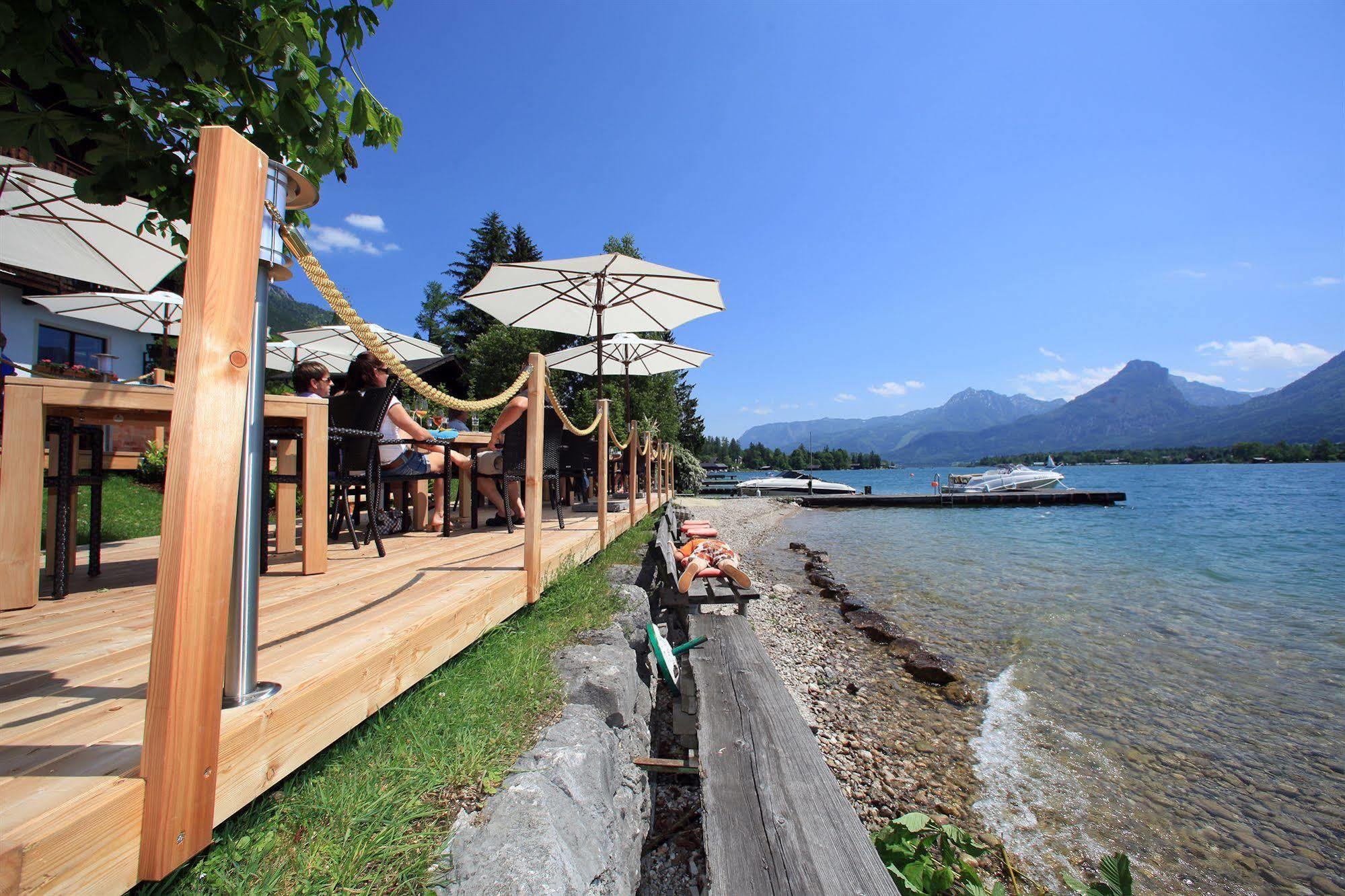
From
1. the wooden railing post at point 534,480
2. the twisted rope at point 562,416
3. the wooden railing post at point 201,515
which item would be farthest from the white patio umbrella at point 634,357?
the wooden railing post at point 201,515

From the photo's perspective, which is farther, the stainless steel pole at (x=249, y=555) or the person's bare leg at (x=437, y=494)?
the person's bare leg at (x=437, y=494)

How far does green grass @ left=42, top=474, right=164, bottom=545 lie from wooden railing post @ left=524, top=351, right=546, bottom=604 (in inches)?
133

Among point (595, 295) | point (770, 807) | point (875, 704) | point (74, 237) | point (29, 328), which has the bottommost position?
point (875, 704)

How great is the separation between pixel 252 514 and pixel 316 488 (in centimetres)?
208

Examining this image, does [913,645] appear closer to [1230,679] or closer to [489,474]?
[1230,679]

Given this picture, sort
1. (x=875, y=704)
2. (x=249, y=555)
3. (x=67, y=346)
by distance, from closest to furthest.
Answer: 1. (x=249, y=555)
2. (x=875, y=704)
3. (x=67, y=346)

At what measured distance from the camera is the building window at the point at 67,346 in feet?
46.2

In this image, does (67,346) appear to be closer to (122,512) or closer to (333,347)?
(333,347)

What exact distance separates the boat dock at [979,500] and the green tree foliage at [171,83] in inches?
1412

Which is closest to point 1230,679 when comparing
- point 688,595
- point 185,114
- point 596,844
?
point 688,595

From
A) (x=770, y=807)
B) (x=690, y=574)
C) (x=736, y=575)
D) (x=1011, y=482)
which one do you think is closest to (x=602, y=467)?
(x=690, y=574)

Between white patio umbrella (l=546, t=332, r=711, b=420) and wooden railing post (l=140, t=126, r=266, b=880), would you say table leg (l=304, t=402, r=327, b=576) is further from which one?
white patio umbrella (l=546, t=332, r=711, b=420)

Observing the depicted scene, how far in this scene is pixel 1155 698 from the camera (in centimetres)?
620

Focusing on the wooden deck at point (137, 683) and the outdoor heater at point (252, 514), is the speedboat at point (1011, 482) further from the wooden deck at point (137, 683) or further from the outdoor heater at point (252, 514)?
the outdoor heater at point (252, 514)
